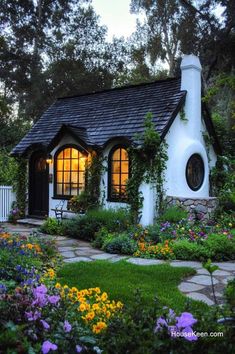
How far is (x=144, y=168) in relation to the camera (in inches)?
408

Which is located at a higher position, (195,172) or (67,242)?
(195,172)

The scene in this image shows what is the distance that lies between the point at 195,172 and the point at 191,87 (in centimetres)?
271

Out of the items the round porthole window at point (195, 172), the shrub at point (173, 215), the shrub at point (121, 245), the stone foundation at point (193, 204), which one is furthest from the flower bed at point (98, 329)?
the round porthole window at point (195, 172)

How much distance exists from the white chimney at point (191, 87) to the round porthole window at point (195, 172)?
2.68ft

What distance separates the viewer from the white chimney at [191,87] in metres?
11.6

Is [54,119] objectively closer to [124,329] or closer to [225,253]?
[225,253]

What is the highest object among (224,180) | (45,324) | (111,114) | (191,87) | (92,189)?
(191,87)

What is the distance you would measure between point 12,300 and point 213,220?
8821 mm

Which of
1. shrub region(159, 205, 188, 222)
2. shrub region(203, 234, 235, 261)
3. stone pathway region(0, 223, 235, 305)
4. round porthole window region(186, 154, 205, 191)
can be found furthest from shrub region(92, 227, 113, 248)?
round porthole window region(186, 154, 205, 191)

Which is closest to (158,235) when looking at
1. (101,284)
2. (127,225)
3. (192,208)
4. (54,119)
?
(127,225)

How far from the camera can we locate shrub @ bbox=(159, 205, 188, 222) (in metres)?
9.57

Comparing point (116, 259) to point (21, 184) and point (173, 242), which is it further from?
point (21, 184)

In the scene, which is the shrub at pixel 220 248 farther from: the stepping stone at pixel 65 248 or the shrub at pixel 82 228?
the shrub at pixel 82 228

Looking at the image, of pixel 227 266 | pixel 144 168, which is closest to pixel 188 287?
pixel 227 266
